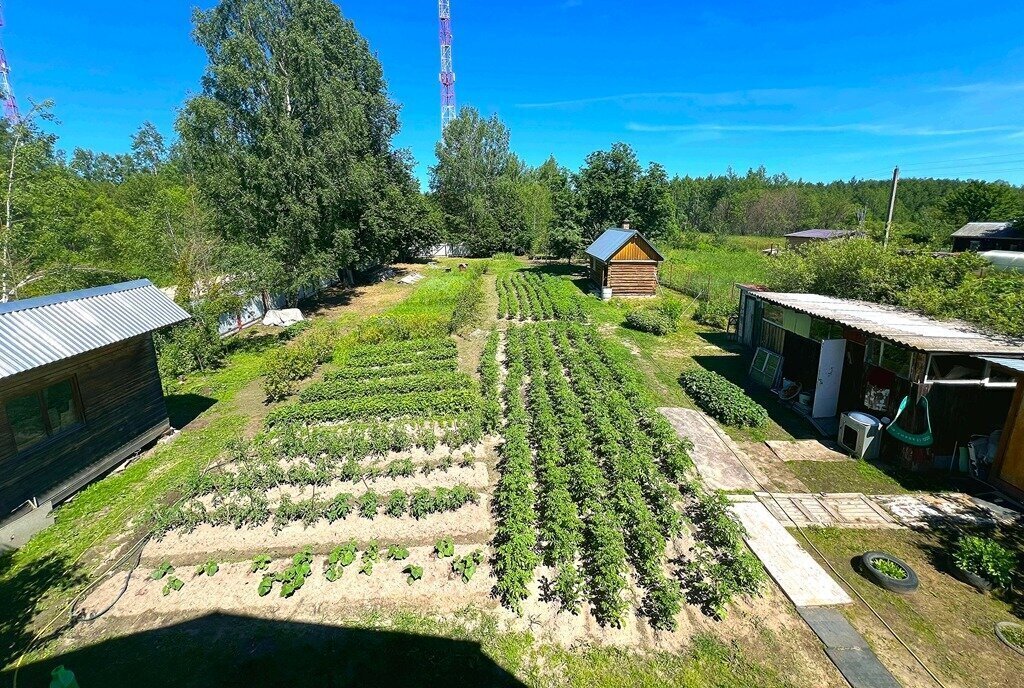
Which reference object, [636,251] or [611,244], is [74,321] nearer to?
[636,251]

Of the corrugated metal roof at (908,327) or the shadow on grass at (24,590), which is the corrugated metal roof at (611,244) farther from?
the shadow on grass at (24,590)

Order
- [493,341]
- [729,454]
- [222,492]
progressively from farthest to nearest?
1. [493,341]
2. [729,454]
3. [222,492]

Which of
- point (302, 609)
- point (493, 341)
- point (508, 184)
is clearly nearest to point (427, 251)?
point (508, 184)

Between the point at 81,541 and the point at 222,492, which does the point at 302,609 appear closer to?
the point at 222,492

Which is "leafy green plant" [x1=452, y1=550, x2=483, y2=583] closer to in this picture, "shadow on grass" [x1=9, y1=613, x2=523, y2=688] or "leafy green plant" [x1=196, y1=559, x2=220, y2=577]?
"shadow on grass" [x1=9, y1=613, x2=523, y2=688]

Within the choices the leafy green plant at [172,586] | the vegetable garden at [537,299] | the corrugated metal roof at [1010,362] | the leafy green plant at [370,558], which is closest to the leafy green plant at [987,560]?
the corrugated metal roof at [1010,362]

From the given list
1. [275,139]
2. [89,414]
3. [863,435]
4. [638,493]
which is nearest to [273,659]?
[638,493]

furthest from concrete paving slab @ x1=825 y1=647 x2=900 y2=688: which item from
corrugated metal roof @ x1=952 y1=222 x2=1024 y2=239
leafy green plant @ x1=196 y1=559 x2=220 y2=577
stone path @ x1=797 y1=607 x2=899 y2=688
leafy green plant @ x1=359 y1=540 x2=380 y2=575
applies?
corrugated metal roof @ x1=952 y1=222 x2=1024 y2=239
